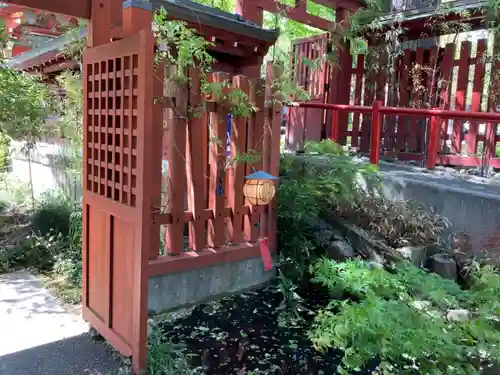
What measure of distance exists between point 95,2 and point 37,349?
2729mm

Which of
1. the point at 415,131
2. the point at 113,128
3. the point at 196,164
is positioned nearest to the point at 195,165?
the point at 196,164

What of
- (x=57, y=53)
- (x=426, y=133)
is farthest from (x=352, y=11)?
(x=57, y=53)

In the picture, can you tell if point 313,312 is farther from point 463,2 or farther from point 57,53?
point 463,2

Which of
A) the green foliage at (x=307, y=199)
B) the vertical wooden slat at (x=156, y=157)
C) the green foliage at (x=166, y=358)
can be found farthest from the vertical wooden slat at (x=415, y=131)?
the green foliage at (x=166, y=358)

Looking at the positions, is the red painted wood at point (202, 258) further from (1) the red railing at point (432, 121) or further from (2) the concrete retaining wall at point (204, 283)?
(1) the red railing at point (432, 121)

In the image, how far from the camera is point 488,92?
7.23 m

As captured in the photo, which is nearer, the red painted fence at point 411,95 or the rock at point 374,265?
the rock at point 374,265

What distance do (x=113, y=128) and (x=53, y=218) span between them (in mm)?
2975

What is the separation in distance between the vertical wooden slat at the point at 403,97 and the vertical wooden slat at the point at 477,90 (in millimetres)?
1139

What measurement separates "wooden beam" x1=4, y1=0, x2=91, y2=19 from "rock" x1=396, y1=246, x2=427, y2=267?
11.9 feet

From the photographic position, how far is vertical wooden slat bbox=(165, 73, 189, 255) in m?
4.15

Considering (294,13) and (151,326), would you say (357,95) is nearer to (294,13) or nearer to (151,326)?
(294,13)

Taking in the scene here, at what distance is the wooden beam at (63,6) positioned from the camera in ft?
11.4

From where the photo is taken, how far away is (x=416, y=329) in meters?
2.99
